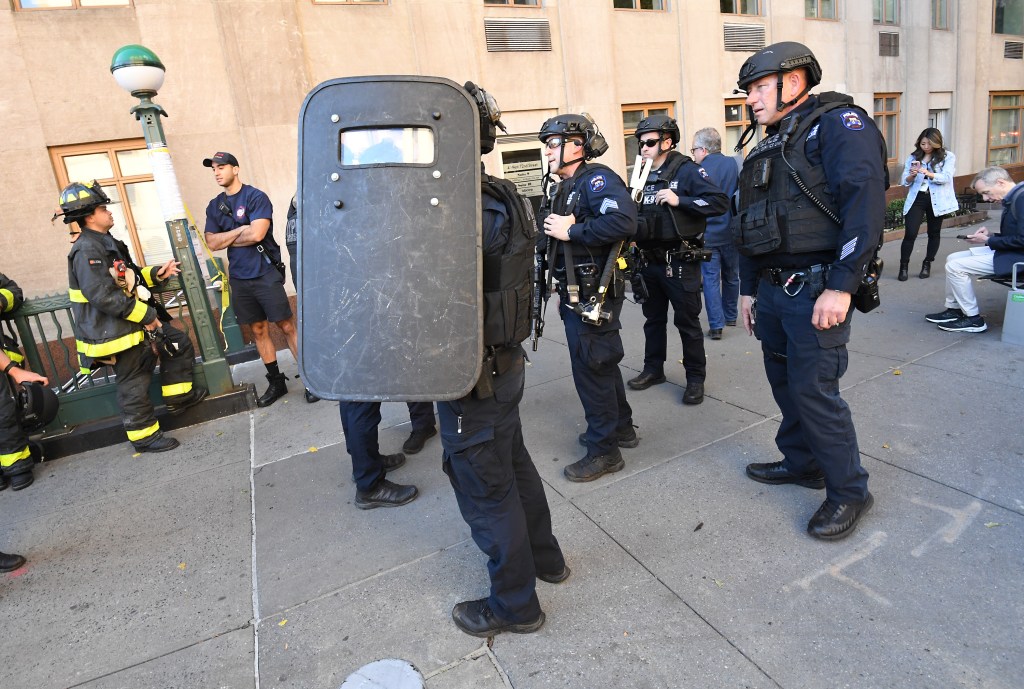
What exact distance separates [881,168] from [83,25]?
873cm

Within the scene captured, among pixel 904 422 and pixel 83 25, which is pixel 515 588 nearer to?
pixel 904 422

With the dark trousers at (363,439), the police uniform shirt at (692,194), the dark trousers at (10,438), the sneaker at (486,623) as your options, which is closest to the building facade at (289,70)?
the dark trousers at (10,438)

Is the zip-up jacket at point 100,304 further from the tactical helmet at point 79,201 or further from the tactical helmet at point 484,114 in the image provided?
the tactical helmet at point 484,114

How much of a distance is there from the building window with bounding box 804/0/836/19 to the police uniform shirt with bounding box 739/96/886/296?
519 inches

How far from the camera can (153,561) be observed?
3.11 m

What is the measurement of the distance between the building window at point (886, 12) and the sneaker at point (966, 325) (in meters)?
12.6

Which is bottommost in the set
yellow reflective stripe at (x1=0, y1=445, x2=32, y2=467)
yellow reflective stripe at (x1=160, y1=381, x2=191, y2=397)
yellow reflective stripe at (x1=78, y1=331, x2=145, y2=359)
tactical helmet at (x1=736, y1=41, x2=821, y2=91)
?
yellow reflective stripe at (x1=0, y1=445, x2=32, y2=467)

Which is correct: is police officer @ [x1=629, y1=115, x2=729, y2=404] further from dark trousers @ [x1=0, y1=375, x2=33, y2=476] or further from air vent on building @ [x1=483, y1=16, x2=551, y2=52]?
air vent on building @ [x1=483, y1=16, x2=551, y2=52]

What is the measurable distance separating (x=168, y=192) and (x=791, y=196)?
16.3ft

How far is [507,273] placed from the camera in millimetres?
1928

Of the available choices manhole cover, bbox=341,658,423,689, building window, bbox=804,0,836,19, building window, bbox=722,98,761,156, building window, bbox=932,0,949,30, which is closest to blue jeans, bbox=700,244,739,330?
manhole cover, bbox=341,658,423,689

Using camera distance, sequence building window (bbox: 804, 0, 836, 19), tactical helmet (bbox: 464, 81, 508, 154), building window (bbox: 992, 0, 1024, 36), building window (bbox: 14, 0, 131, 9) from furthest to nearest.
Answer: building window (bbox: 992, 0, 1024, 36)
building window (bbox: 804, 0, 836, 19)
building window (bbox: 14, 0, 131, 9)
tactical helmet (bbox: 464, 81, 508, 154)

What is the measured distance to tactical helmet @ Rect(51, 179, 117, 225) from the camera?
4113 millimetres

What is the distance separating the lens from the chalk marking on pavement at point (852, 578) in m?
2.35
